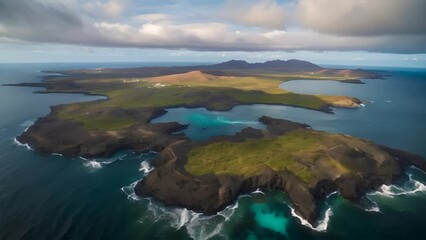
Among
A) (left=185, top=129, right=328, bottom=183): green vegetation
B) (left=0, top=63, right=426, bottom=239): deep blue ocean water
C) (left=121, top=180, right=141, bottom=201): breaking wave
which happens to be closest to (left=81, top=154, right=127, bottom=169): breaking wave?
(left=0, top=63, right=426, bottom=239): deep blue ocean water

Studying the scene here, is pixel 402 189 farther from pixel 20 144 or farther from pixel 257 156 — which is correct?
pixel 20 144

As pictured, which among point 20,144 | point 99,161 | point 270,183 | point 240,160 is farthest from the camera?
point 20,144

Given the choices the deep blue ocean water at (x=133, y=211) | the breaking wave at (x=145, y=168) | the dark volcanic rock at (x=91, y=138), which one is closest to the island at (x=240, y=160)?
the dark volcanic rock at (x=91, y=138)

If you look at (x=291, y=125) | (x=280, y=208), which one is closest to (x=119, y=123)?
(x=291, y=125)

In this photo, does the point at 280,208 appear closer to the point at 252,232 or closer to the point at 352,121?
the point at 252,232

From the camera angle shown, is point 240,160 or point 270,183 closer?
point 270,183

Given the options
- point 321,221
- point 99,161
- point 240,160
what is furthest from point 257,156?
point 99,161

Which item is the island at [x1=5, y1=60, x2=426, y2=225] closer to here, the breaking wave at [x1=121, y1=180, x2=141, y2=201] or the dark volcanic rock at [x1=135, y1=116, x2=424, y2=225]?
the dark volcanic rock at [x1=135, y1=116, x2=424, y2=225]

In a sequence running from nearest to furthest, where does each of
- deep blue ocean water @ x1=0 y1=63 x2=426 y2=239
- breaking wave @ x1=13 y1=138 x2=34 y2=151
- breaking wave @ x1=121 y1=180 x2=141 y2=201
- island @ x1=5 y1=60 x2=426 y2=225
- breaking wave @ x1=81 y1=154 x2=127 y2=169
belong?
deep blue ocean water @ x1=0 y1=63 x2=426 y2=239
island @ x1=5 y1=60 x2=426 y2=225
breaking wave @ x1=121 y1=180 x2=141 y2=201
breaking wave @ x1=81 y1=154 x2=127 y2=169
breaking wave @ x1=13 y1=138 x2=34 y2=151

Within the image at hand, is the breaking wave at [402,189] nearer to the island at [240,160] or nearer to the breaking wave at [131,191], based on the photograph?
the island at [240,160]
